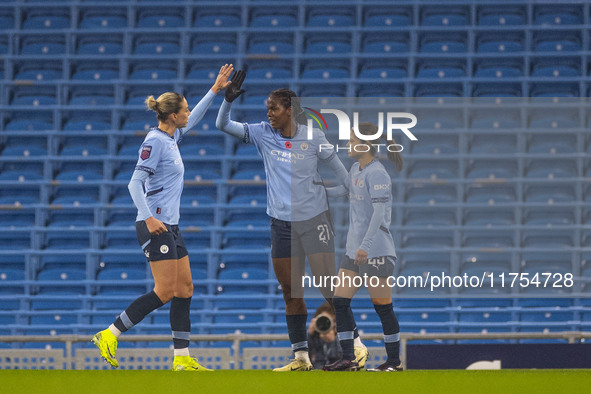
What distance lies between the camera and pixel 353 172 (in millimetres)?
4191

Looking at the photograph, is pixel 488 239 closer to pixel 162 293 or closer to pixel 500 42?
pixel 500 42

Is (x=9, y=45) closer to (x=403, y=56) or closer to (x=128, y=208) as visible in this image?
(x=128, y=208)

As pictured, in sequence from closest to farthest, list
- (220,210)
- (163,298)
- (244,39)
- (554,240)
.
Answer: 1. (163,298)
2. (554,240)
3. (220,210)
4. (244,39)

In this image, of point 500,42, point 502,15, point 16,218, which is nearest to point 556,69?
point 500,42

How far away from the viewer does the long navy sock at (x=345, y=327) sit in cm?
407

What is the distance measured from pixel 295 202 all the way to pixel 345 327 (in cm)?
70

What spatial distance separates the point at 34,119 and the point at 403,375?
6515mm

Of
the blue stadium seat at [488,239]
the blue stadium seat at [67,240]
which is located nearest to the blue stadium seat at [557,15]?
the blue stadium seat at [488,239]

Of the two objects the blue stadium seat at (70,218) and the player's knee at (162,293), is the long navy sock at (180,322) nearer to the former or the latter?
the player's knee at (162,293)

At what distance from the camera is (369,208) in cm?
415

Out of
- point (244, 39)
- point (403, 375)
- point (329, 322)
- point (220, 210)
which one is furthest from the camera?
point (244, 39)

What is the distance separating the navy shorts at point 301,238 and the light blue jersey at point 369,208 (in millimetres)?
147

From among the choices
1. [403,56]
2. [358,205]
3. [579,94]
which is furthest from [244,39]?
[358,205]

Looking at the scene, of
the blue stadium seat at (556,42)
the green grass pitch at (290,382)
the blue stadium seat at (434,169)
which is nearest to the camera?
the green grass pitch at (290,382)
